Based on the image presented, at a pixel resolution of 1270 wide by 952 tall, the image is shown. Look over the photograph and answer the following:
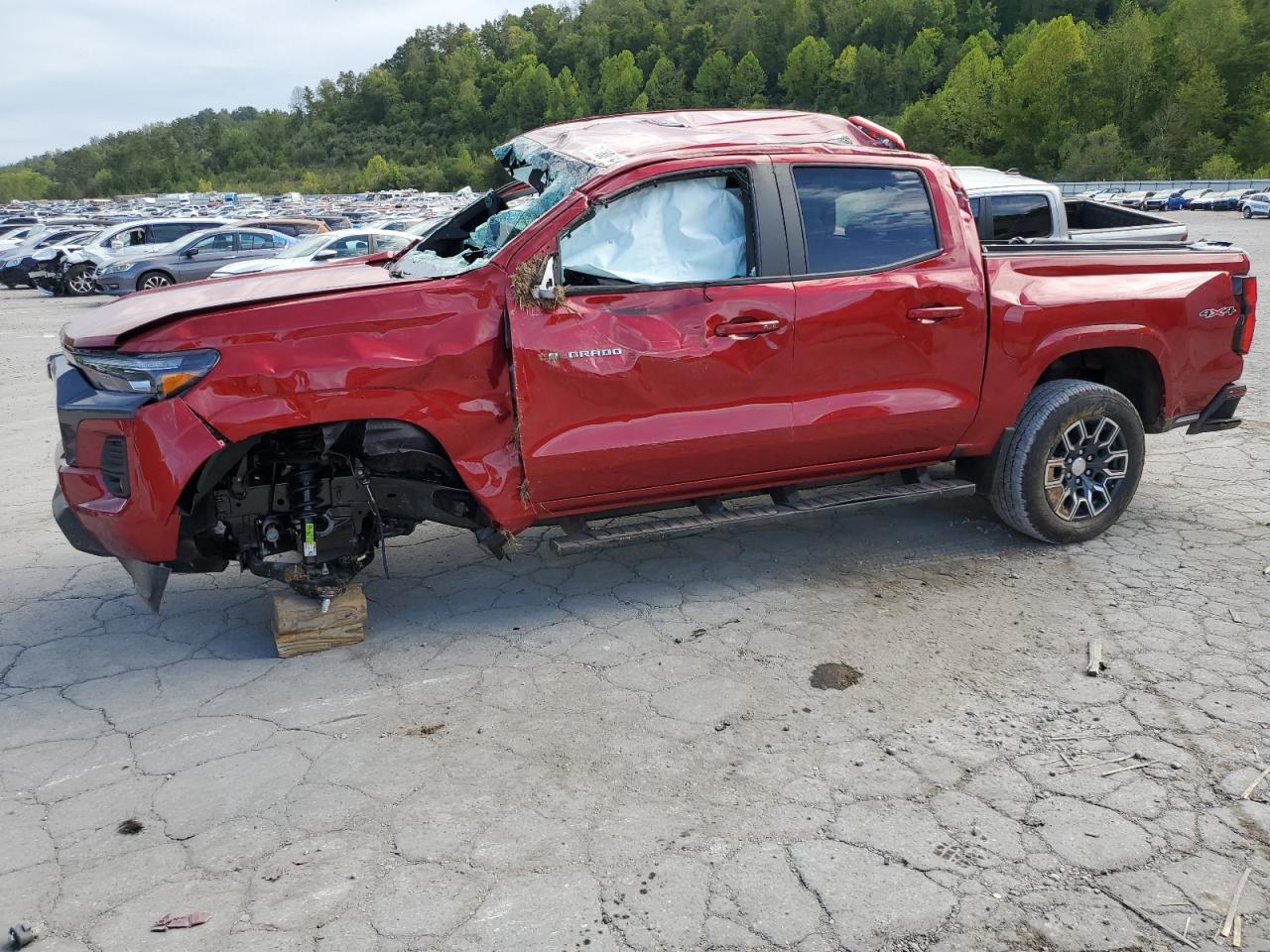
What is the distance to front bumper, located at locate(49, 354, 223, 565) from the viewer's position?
374cm

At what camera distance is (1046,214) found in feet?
31.6

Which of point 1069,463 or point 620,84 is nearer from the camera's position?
point 1069,463

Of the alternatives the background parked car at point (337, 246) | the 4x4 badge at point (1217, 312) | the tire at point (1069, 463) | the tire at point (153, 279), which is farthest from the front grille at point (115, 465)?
the tire at point (153, 279)

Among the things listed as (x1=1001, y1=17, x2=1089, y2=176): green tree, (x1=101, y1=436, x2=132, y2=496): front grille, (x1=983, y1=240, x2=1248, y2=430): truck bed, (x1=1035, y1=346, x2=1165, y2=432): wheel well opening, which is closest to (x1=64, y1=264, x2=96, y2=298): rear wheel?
(x1=101, y1=436, x2=132, y2=496): front grille

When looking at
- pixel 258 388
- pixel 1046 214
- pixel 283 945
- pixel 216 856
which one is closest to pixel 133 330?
pixel 258 388

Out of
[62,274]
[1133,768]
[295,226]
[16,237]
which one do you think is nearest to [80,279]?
[62,274]

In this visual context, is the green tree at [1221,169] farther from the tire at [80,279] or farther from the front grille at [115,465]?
the front grille at [115,465]

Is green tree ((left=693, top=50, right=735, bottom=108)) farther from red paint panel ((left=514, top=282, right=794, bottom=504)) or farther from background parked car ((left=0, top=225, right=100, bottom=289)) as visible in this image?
red paint panel ((left=514, top=282, right=794, bottom=504))

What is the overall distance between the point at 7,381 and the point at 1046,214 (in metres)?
10.8

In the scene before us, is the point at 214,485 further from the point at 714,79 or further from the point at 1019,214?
the point at 714,79

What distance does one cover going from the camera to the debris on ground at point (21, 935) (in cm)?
261

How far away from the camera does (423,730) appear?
12.0 ft

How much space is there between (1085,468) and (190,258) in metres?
18.4

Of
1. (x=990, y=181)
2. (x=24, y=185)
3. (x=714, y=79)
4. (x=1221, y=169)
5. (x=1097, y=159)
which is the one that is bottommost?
(x=990, y=181)
